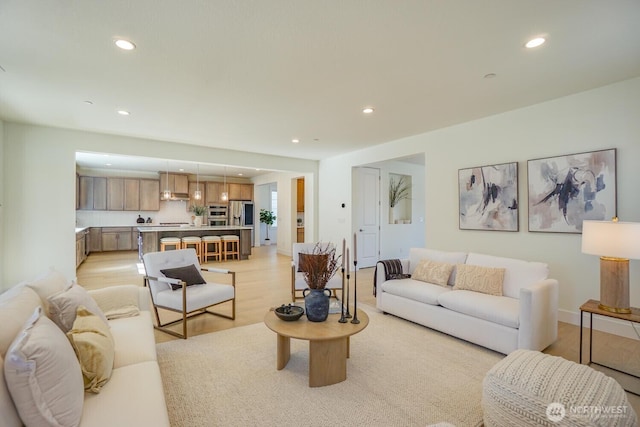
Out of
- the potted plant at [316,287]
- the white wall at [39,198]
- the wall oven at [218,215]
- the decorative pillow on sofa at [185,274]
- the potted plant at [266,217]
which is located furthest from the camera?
the potted plant at [266,217]

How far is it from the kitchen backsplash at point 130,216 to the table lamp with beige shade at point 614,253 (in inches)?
419

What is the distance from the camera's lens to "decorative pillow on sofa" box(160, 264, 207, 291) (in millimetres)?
3357

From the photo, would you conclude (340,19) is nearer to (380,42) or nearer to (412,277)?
(380,42)

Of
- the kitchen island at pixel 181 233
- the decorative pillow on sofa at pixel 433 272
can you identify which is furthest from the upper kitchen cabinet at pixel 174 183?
the decorative pillow on sofa at pixel 433 272

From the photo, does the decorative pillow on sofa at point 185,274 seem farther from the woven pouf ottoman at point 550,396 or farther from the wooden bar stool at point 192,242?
the wooden bar stool at point 192,242

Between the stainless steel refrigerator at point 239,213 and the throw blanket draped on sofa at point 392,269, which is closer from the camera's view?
the throw blanket draped on sofa at point 392,269

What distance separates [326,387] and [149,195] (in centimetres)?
945

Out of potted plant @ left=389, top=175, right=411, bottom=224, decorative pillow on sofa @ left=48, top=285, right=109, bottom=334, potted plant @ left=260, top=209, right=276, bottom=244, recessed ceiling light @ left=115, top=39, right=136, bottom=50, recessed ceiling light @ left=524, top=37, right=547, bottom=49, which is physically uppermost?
recessed ceiling light @ left=115, top=39, right=136, bottom=50

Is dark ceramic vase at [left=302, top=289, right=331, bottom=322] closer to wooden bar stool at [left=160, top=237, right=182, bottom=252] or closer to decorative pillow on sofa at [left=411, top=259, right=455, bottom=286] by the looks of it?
decorative pillow on sofa at [left=411, top=259, right=455, bottom=286]

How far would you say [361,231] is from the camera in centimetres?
672

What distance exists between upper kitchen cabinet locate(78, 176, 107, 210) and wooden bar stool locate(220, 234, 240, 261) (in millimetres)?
4200

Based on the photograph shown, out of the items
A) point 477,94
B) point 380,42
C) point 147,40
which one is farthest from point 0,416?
point 477,94

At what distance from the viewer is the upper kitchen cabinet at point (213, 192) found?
1047 cm

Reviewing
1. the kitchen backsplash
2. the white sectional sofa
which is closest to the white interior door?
the white sectional sofa
